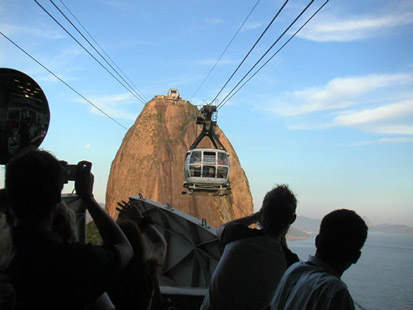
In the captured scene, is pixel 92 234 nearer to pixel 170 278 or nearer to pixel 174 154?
pixel 170 278

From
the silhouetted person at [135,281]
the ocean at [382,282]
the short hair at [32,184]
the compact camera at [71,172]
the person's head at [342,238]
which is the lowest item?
the ocean at [382,282]

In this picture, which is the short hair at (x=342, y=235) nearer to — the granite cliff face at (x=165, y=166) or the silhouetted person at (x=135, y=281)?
the silhouetted person at (x=135, y=281)

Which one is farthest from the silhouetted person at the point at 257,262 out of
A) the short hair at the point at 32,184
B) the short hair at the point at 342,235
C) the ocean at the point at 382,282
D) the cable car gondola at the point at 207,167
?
the ocean at the point at 382,282

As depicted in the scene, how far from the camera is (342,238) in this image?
68.4 inches

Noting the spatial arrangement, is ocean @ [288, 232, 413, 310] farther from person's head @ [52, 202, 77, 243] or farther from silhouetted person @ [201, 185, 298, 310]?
person's head @ [52, 202, 77, 243]

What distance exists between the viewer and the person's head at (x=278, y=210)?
2531 mm

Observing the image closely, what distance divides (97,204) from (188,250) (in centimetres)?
738

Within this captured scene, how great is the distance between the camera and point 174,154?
221 feet

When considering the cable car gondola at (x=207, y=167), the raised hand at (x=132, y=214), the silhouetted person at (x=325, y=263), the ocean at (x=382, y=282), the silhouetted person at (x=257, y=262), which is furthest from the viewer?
the ocean at (x=382, y=282)

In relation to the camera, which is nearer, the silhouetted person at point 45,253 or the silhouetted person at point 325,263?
the silhouetted person at point 45,253

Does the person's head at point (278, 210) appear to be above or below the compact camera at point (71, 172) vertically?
below

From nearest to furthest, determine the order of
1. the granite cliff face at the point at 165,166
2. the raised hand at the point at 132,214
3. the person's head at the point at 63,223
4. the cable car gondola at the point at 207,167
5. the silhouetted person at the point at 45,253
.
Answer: the silhouetted person at the point at 45,253 < the person's head at the point at 63,223 < the raised hand at the point at 132,214 < the cable car gondola at the point at 207,167 < the granite cliff face at the point at 165,166

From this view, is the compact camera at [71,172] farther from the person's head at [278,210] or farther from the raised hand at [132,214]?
the person's head at [278,210]

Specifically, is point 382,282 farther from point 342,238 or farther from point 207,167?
point 342,238
